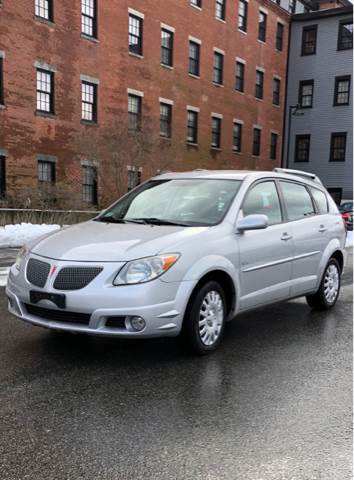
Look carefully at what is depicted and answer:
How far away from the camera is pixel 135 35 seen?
2572cm

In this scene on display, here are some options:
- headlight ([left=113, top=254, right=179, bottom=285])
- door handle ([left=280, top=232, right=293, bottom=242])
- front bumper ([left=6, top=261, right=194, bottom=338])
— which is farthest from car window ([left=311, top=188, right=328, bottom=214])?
headlight ([left=113, top=254, right=179, bottom=285])

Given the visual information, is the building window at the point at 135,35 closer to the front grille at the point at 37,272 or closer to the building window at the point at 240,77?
the building window at the point at 240,77

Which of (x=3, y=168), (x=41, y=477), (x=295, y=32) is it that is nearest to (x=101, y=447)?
(x=41, y=477)

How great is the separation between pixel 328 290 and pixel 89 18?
20.8 metres

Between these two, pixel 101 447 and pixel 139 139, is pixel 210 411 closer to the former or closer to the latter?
pixel 101 447

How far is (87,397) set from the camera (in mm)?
3787

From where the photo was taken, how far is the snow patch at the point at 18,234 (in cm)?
1404

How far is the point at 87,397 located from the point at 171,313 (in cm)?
100

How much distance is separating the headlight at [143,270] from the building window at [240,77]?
30537 millimetres

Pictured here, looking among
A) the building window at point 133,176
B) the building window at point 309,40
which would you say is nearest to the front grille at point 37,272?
the building window at point 133,176

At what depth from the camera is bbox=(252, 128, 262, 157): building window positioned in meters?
35.5

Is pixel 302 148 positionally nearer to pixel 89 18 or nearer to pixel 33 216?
pixel 89 18

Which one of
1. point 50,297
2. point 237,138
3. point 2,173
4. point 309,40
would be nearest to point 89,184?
point 2,173

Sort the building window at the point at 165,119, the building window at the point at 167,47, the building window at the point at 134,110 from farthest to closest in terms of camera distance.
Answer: the building window at the point at 165,119
the building window at the point at 167,47
the building window at the point at 134,110
